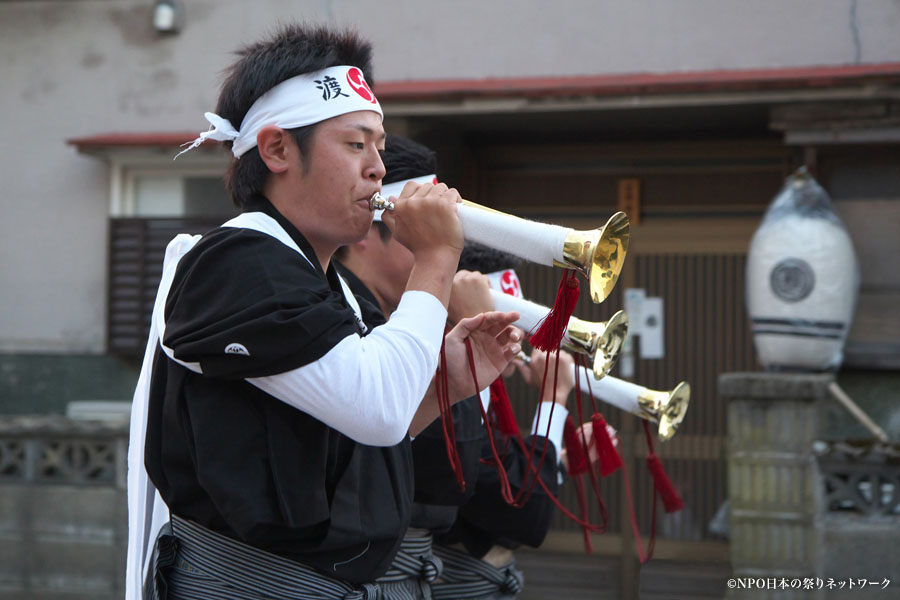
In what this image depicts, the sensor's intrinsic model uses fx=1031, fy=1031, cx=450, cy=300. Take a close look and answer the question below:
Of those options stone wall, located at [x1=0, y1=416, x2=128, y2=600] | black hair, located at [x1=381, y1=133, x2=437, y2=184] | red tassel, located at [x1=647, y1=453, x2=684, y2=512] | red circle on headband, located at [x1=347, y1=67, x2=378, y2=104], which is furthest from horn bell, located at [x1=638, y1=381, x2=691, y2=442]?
stone wall, located at [x1=0, y1=416, x2=128, y2=600]

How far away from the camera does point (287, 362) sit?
1689mm

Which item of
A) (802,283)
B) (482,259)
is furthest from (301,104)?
(802,283)

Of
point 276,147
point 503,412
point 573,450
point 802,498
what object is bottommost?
point 802,498

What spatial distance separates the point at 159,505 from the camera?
2090 mm

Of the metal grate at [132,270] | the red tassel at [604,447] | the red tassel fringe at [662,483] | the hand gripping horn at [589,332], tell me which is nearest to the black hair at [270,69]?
the hand gripping horn at [589,332]

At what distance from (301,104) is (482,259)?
1.34 metres

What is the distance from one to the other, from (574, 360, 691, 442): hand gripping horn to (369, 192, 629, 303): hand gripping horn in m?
1.11

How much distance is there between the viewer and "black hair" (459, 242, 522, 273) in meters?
3.22

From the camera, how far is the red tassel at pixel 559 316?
2006 mm

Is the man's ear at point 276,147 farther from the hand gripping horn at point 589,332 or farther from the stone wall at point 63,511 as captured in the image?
the stone wall at point 63,511

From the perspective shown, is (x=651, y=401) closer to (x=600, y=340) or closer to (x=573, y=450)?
(x=573, y=450)

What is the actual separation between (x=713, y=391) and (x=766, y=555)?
1.67 metres

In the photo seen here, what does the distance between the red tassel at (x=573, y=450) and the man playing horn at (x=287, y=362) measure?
1.24m

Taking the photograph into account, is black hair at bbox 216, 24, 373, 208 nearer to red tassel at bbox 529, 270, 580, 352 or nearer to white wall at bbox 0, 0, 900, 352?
red tassel at bbox 529, 270, 580, 352
